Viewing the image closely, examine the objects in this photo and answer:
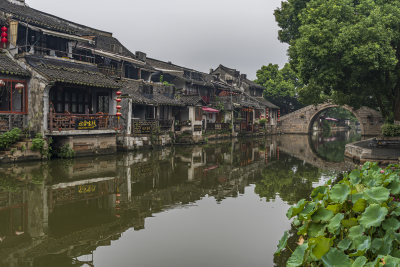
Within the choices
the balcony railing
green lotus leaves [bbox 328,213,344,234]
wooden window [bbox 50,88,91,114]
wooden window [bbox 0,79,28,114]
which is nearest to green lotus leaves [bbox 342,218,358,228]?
green lotus leaves [bbox 328,213,344,234]

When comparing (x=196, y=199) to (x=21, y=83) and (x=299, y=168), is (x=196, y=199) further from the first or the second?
(x=21, y=83)

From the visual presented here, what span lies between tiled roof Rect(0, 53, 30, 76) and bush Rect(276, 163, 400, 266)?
48.0ft

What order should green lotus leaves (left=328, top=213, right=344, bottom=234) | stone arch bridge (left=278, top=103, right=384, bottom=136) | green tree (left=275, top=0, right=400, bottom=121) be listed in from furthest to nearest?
stone arch bridge (left=278, top=103, right=384, bottom=136) < green tree (left=275, top=0, right=400, bottom=121) < green lotus leaves (left=328, top=213, right=344, bottom=234)

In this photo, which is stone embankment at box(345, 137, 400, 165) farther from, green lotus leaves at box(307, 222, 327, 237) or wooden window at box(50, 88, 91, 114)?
wooden window at box(50, 88, 91, 114)

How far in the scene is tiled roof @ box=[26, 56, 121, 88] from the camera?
15.6 metres

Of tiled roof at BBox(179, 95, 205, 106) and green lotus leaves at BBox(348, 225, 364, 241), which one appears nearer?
green lotus leaves at BBox(348, 225, 364, 241)

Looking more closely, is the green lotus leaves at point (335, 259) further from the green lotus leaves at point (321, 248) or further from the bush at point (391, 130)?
the bush at point (391, 130)

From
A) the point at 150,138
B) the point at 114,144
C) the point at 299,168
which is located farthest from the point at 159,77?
the point at 299,168

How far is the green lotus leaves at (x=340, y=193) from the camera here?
14.7ft

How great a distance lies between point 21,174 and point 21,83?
19.0 ft

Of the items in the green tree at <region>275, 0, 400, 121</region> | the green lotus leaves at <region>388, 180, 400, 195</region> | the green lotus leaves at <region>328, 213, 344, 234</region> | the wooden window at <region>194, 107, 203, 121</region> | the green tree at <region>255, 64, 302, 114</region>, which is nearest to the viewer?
the green lotus leaves at <region>328, 213, 344, 234</region>

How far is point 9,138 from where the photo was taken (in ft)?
46.1

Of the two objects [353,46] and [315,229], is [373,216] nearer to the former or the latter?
[315,229]

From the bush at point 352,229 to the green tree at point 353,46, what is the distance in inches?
431
